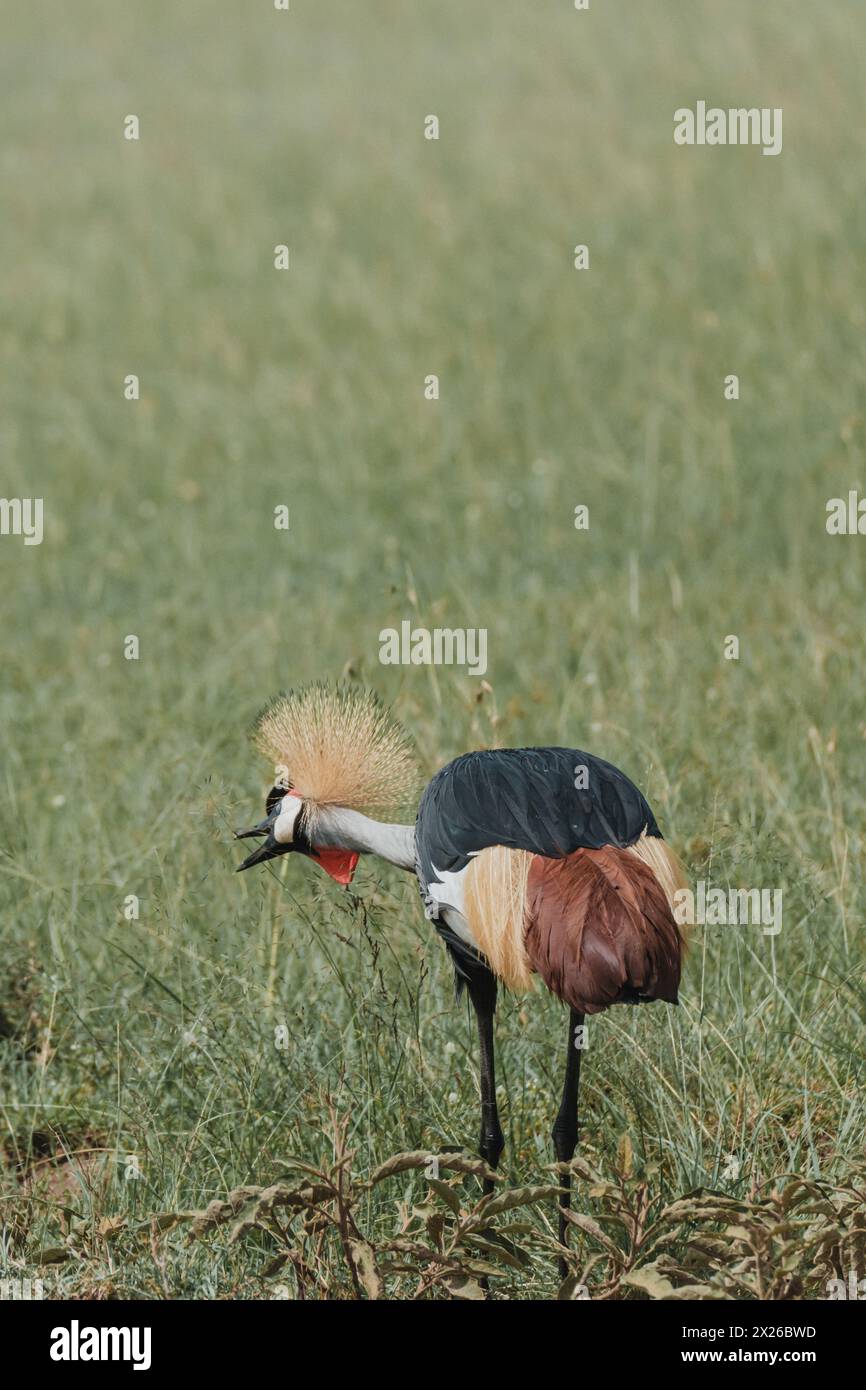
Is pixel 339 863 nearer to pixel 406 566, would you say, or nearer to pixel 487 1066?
pixel 487 1066

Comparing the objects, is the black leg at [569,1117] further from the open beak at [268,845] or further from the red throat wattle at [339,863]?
the open beak at [268,845]

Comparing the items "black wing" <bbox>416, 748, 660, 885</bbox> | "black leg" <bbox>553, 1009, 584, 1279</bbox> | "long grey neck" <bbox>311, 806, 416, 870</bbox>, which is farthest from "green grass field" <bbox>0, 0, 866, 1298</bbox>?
"black wing" <bbox>416, 748, 660, 885</bbox>

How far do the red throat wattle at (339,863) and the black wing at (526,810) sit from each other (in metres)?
0.19

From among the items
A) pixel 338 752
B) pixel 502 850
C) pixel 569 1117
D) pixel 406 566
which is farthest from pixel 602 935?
pixel 406 566

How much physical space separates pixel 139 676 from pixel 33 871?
73.5 inches

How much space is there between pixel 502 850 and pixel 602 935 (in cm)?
28

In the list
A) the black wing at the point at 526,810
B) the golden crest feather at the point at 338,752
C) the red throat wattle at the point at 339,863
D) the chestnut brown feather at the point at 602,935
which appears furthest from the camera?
the red throat wattle at the point at 339,863

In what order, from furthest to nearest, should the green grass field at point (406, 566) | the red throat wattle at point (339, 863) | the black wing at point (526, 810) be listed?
the green grass field at point (406, 566) → the red throat wattle at point (339, 863) → the black wing at point (526, 810)

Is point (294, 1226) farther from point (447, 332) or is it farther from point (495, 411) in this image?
point (447, 332)

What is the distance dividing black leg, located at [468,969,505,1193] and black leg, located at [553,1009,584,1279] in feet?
0.39

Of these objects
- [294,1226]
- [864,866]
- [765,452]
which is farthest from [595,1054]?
[765,452]

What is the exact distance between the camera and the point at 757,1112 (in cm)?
354

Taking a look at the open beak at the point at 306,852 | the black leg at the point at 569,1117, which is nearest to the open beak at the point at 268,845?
the open beak at the point at 306,852

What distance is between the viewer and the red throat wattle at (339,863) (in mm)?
3297
